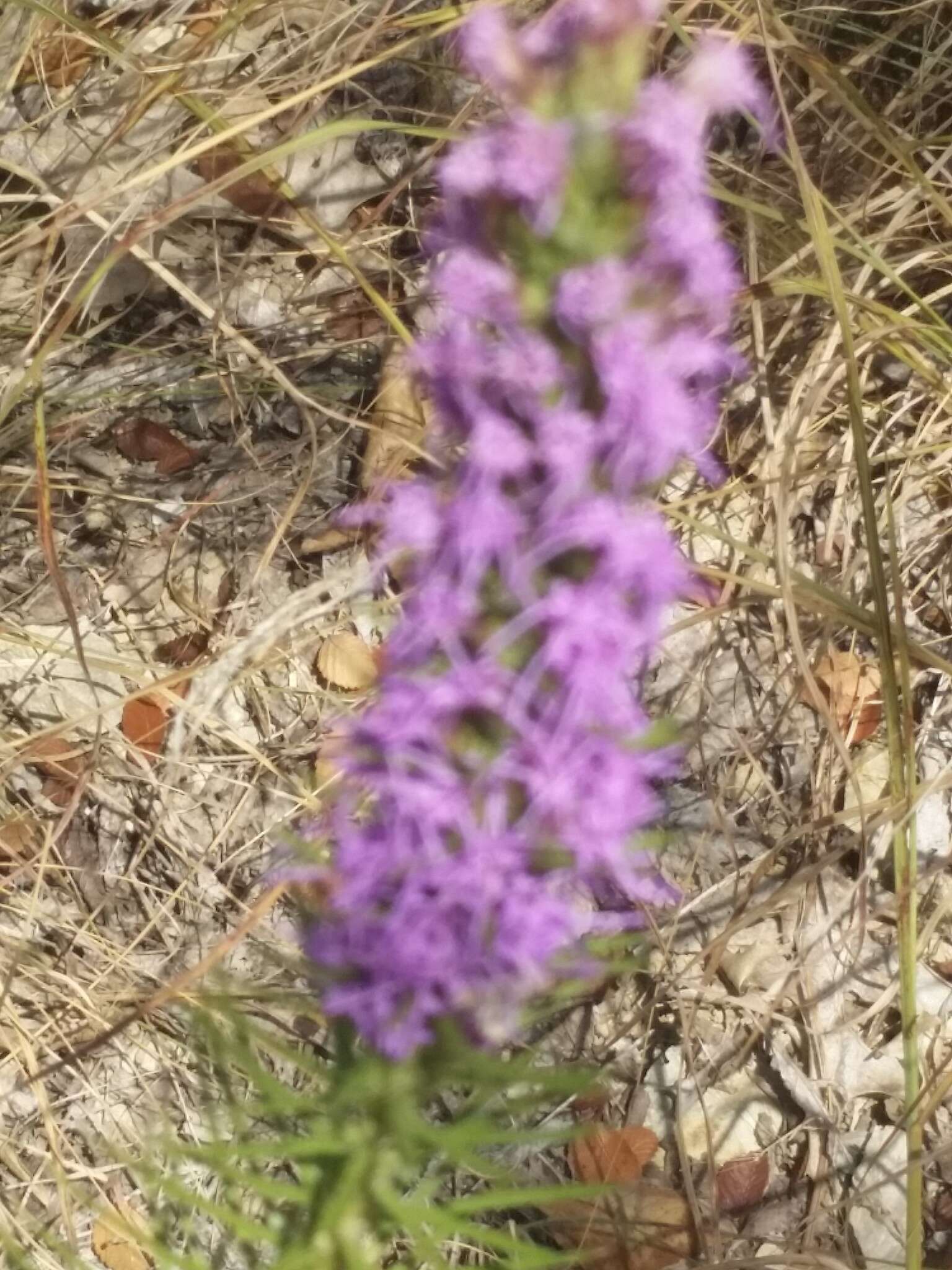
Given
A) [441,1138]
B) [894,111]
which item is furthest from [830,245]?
[441,1138]

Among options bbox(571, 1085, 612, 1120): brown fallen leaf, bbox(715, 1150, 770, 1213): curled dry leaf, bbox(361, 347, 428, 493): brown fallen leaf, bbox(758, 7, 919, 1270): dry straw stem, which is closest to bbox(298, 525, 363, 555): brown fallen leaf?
bbox(361, 347, 428, 493): brown fallen leaf

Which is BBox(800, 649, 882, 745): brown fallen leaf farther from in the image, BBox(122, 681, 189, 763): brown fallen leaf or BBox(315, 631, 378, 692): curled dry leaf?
BBox(122, 681, 189, 763): brown fallen leaf

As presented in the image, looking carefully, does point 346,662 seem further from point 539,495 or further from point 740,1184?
point 539,495

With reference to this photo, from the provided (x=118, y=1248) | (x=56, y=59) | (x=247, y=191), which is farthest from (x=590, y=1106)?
(x=56, y=59)

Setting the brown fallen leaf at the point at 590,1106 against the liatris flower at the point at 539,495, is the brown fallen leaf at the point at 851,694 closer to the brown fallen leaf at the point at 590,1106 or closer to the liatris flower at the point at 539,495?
the brown fallen leaf at the point at 590,1106

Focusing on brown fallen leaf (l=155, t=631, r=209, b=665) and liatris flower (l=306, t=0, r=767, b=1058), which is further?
brown fallen leaf (l=155, t=631, r=209, b=665)

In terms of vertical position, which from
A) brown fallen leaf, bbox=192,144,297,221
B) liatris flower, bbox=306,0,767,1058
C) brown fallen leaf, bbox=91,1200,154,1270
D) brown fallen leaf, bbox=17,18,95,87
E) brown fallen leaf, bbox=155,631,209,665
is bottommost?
brown fallen leaf, bbox=91,1200,154,1270

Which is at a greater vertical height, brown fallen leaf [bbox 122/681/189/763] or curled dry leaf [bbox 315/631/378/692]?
curled dry leaf [bbox 315/631/378/692]

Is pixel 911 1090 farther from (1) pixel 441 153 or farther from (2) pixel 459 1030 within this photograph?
(1) pixel 441 153
